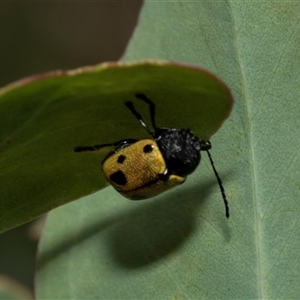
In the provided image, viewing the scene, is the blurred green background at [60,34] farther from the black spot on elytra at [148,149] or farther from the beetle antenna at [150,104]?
the beetle antenna at [150,104]

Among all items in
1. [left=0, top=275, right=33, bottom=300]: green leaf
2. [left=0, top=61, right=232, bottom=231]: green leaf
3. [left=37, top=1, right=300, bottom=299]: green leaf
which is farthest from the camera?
[left=0, top=275, right=33, bottom=300]: green leaf

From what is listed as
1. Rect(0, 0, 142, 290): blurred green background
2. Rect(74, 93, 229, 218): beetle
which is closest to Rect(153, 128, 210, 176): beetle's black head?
Rect(74, 93, 229, 218): beetle

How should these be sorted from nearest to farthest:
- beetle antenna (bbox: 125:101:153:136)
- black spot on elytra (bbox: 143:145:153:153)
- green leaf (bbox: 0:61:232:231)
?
green leaf (bbox: 0:61:232:231), beetle antenna (bbox: 125:101:153:136), black spot on elytra (bbox: 143:145:153:153)

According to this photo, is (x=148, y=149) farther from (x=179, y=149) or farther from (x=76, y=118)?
(x=76, y=118)

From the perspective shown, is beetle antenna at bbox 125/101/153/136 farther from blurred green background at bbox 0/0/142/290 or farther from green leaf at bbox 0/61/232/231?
blurred green background at bbox 0/0/142/290

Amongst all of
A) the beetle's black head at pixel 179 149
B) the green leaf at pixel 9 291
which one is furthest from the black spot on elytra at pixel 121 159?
the green leaf at pixel 9 291

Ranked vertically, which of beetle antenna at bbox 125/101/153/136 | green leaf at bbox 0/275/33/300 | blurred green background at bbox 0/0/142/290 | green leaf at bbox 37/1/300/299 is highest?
beetle antenna at bbox 125/101/153/136
